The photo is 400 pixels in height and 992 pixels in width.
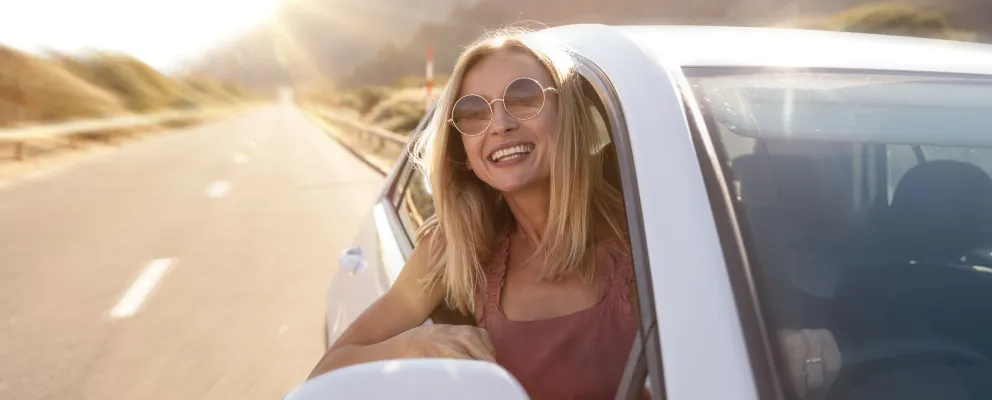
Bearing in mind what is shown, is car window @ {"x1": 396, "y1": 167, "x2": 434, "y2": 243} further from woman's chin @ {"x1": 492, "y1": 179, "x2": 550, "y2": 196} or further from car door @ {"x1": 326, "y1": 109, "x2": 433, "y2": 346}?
woman's chin @ {"x1": 492, "y1": 179, "x2": 550, "y2": 196}

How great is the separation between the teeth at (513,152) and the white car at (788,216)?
0.77 feet

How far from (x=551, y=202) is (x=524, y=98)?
0.24m

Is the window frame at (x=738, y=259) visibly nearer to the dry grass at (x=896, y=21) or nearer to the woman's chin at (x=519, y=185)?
the woman's chin at (x=519, y=185)

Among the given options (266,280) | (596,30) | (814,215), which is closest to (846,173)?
(814,215)

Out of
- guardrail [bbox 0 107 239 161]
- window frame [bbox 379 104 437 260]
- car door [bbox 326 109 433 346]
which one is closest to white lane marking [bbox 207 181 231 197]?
guardrail [bbox 0 107 239 161]

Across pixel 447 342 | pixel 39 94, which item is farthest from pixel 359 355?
pixel 39 94

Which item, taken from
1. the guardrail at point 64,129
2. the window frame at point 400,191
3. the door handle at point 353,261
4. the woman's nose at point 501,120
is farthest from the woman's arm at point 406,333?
the guardrail at point 64,129

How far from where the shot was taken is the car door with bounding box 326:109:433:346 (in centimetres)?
245

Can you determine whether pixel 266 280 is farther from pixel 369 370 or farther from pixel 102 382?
pixel 369 370

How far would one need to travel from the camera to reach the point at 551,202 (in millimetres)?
1788

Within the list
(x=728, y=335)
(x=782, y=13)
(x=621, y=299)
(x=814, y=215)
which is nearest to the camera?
(x=728, y=335)

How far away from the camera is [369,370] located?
112 centimetres

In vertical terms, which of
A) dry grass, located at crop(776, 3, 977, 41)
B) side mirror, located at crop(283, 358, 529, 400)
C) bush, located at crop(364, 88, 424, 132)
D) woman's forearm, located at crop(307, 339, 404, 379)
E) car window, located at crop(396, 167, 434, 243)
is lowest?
bush, located at crop(364, 88, 424, 132)

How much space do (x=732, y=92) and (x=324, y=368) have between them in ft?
3.31
